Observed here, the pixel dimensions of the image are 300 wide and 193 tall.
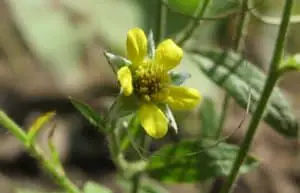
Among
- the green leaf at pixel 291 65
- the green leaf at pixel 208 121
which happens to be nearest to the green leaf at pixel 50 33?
the green leaf at pixel 208 121

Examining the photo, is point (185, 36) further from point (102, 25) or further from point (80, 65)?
point (80, 65)

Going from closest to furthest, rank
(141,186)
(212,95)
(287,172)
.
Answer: (141,186)
(212,95)
(287,172)

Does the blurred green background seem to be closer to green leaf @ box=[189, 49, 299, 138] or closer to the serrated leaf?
green leaf @ box=[189, 49, 299, 138]

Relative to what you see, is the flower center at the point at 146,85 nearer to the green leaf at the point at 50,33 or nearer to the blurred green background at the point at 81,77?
the blurred green background at the point at 81,77

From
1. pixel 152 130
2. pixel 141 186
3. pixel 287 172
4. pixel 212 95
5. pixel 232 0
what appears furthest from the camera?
pixel 287 172

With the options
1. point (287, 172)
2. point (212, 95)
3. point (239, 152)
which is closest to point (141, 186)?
point (239, 152)

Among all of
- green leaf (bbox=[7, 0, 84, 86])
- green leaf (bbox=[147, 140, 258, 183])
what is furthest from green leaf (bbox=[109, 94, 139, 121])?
green leaf (bbox=[7, 0, 84, 86])
